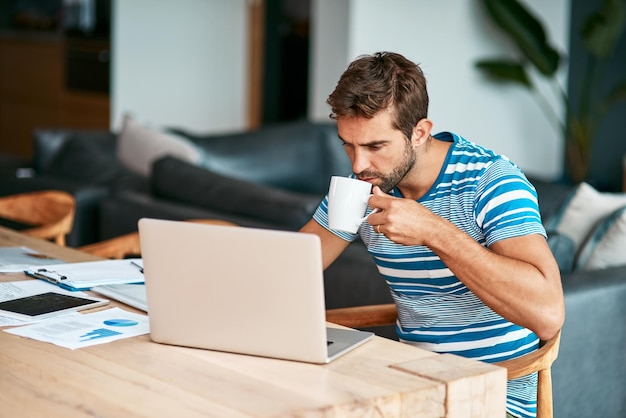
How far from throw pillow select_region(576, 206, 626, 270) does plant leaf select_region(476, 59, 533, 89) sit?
394 centimetres

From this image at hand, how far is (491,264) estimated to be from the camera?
5.75 feet

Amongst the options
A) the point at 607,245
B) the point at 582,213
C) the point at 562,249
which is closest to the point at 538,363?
the point at 562,249

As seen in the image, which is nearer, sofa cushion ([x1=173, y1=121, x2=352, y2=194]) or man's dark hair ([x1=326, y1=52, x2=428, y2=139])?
man's dark hair ([x1=326, y1=52, x2=428, y2=139])

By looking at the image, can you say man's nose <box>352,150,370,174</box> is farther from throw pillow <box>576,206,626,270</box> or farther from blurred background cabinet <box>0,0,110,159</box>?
blurred background cabinet <box>0,0,110,159</box>

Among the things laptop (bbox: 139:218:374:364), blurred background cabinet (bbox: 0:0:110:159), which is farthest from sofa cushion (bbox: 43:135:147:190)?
blurred background cabinet (bbox: 0:0:110:159)

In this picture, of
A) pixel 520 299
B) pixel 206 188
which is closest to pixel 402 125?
pixel 520 299

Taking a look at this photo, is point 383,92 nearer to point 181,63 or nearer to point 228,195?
point 228,195

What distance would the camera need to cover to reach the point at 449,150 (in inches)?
81.0

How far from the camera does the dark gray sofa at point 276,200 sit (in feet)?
8.68

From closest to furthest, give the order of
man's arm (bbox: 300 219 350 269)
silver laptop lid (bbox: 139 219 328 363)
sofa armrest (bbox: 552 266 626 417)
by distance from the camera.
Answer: silver laptop lid (bbox: 139 219 328 363)
man's arm (bbox: 300 219 350 269)
sofa armrest (bbox: 552 266 626 417)

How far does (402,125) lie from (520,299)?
43 cm

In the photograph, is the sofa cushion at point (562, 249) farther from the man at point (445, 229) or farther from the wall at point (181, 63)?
the wall at point (181, 63)

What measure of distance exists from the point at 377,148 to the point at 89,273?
68 centimetres

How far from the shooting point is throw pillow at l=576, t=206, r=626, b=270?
286 cm
